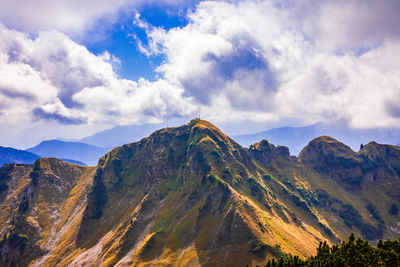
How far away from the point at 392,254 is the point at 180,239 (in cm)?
14479

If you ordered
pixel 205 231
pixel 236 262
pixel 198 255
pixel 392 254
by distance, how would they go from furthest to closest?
pixel 205 231 → pixel 198 255 → pixel 236 262 → pixel 392 254

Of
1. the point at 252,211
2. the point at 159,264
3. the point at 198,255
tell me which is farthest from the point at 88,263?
the point at 252,211

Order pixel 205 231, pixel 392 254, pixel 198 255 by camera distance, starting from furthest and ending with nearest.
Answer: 1. pixel 205 231
2. pixel 198 255
3. pixel 392 254

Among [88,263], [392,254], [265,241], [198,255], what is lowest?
[88,263]

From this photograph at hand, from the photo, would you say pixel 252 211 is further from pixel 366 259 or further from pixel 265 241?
pixel 366 259

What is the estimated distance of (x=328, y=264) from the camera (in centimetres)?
8131

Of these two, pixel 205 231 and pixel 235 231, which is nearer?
pixel 235 231

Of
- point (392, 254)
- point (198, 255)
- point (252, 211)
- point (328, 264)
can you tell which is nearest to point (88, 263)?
point (198, 255)

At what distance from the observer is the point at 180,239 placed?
617ft

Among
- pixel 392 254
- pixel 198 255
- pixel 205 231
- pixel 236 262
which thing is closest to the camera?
pixel 392 254

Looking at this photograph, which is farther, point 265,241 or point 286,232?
point 286,232

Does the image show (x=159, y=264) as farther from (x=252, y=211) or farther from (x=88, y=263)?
(x=252, y=211)

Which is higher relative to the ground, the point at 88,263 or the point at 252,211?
the point at 252,211

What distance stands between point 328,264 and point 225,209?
118m
